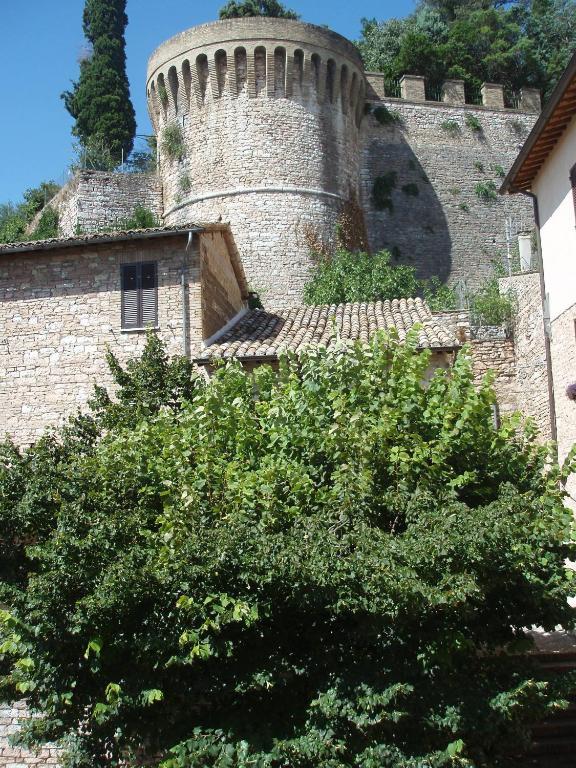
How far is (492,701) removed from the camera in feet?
25.0

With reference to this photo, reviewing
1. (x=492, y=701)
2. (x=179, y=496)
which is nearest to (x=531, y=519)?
(x=492, y=701)

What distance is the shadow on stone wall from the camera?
33.4 metres

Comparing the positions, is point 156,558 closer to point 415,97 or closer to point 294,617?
point 294,617

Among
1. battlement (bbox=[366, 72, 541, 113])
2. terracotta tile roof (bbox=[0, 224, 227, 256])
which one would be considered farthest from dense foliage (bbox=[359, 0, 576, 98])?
terracotta tile roof (bbox=[0, 224, 227, 256])

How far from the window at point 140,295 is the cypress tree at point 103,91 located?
60.0ft

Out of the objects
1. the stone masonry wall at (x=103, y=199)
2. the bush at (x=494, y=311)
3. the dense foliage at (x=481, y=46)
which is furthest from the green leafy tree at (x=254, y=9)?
the bush at (x=494, y=311)

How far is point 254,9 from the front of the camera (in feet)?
128

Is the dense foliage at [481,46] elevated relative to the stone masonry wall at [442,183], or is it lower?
elevated

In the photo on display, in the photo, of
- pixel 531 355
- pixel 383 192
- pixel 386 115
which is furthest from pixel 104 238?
pixel 386 115

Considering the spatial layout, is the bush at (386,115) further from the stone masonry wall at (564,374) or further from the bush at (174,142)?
the stone masonry wall at (564,374)

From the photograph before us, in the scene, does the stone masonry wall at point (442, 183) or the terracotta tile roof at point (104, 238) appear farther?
the stone masonry wall at point (442, 183)

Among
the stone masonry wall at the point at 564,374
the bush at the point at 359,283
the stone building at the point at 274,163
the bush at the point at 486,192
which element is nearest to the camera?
the stone masonry wall at the point at 564,374

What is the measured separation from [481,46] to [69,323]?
29861 millimetres

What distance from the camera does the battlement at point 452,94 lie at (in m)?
35.1
